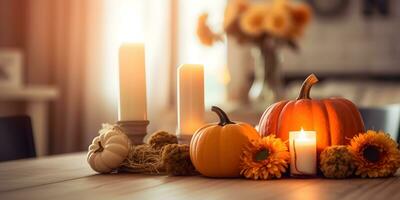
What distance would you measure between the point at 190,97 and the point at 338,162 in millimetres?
359

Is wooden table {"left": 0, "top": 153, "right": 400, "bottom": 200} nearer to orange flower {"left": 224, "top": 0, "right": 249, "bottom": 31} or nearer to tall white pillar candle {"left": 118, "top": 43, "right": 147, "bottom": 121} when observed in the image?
tall white pillar candle {"left": 118, "top": 43, "right": 147, "bottom": 121}

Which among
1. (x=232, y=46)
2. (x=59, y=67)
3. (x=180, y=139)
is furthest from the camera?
(x=232, y=46)

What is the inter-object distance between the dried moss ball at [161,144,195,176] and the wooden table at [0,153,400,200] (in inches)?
1.1

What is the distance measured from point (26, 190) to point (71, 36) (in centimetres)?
319

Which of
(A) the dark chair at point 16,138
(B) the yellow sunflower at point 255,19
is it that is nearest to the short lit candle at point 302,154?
(A) the dark chair at point 16,138

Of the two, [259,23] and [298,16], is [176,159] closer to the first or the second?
[259,23]

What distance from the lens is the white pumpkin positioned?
146 centimetres

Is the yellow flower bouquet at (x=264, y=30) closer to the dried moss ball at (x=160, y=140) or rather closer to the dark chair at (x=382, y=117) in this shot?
the dark chair at (x=382, y=117)

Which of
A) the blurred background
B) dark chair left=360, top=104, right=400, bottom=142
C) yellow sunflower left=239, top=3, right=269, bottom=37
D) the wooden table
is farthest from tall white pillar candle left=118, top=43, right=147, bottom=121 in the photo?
the blurred background

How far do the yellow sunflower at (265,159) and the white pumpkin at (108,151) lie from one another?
26 cm

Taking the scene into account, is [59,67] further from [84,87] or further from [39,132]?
[39,132]

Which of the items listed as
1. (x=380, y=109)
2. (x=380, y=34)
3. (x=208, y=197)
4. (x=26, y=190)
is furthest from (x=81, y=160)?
(x=380, y=34)

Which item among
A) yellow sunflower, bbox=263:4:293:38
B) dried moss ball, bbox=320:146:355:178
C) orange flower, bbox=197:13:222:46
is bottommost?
dried moss ball, bbox=320:146:355:178

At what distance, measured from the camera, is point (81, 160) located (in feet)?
6.08
